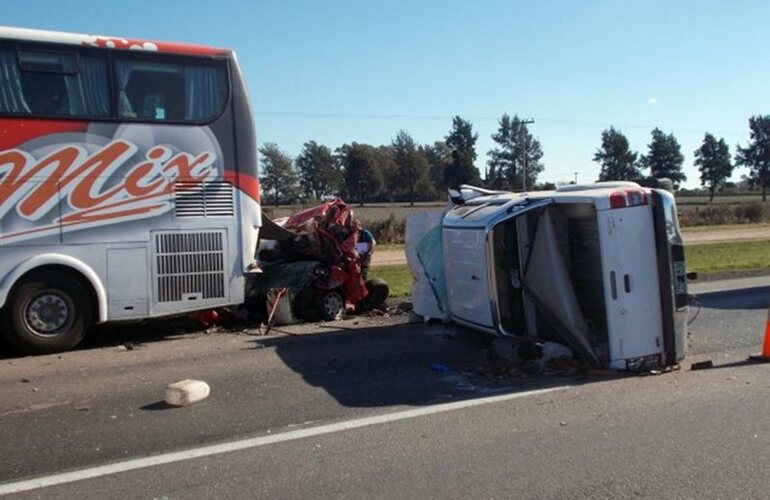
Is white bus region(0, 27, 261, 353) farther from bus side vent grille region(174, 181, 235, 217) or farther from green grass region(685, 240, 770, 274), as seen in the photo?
green grass region(685, 240, 770, 274)

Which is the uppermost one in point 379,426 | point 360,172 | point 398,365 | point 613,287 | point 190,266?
point 360,172

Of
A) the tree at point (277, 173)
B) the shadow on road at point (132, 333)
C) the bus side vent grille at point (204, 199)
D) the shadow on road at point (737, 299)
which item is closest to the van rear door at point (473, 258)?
the bus side vent grille at point (204, 199)

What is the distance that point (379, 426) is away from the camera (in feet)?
18.2

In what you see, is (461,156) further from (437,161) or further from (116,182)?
(116,182)

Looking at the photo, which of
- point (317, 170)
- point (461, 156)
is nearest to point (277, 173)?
point (317, 170)

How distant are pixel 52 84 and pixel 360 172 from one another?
85274mm

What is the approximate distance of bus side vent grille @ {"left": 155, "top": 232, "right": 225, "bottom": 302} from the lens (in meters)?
9.35

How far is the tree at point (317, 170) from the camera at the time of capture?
93.6 m

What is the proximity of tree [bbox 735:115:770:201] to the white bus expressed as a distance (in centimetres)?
11482

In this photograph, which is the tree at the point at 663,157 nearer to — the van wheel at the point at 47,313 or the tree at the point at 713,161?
the tree at the point at 713,161

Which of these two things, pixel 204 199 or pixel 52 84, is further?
pixel 204 199

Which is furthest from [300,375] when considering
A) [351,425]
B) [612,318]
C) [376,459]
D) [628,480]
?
[628,480]

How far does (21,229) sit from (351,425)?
5.23 m

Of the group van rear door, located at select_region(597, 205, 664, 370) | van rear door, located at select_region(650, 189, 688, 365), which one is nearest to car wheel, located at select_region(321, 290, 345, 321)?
van rear door, located at select_region(597, 205, 664, 370)
